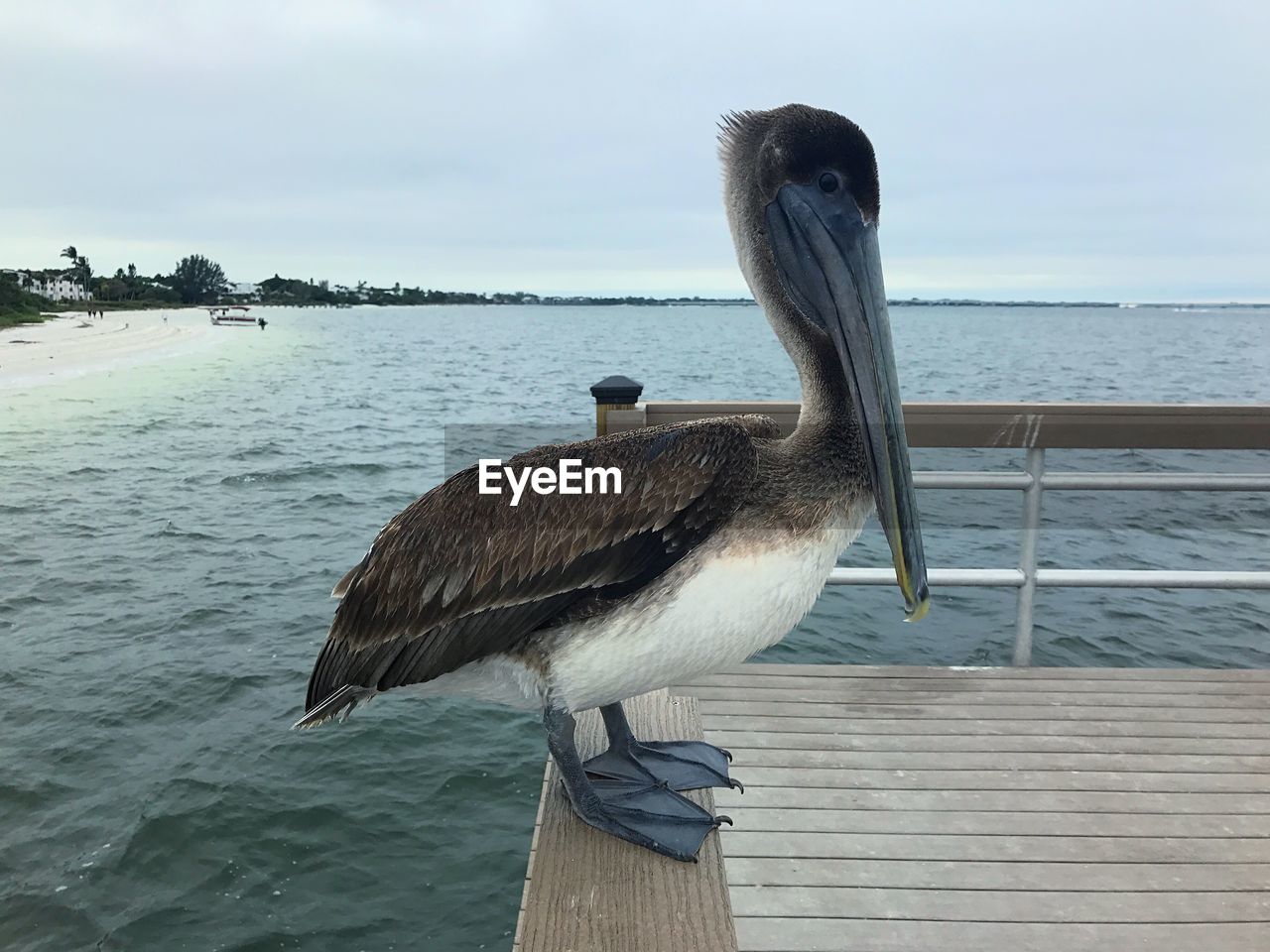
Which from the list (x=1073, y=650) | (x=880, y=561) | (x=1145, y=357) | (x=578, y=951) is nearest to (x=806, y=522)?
(x=578, y=951)

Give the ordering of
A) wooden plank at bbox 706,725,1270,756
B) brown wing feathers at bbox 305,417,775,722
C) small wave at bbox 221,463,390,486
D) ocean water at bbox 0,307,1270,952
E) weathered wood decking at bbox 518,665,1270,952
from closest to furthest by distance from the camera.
A: 1. brown wing feathers at bbox 305,417,775,722
2. weathered wood decking at bbox 518,665,1270,952
3. wooden plank at bbox 706,725,1270,756
4. ocean water at bbox 0,307,1270,952
5. small wave at bbox 221,463,390,486

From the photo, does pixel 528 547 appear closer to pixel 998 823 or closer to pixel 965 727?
pixel 998 823

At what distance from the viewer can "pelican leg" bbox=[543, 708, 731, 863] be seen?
181 cm

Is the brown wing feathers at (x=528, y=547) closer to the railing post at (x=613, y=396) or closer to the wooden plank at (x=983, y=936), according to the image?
the wooden plank at (x=983, y=936)

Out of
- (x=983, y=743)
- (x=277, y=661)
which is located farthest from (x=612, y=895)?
(x=277, y=661)

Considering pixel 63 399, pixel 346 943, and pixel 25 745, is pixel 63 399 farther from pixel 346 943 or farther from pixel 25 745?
pixel 346 943

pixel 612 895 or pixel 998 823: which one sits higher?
pixel 612 895

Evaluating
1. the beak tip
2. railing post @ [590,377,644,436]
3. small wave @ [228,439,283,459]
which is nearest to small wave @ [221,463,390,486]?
small wave @ [228,439,283,459]

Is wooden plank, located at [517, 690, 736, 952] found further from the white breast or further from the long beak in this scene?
the long beak

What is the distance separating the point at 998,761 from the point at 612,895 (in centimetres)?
158

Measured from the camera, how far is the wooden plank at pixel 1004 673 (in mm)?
3236

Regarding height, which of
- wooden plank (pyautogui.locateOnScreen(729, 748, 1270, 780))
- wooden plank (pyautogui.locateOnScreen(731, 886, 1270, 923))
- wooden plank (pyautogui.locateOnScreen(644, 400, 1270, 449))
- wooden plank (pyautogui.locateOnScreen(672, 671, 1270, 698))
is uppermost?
wooden plank (pyautogui.locateOnScreen(644, 400, 1270, 449))

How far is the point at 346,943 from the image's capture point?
143 inches

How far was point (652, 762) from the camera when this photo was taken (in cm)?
222
